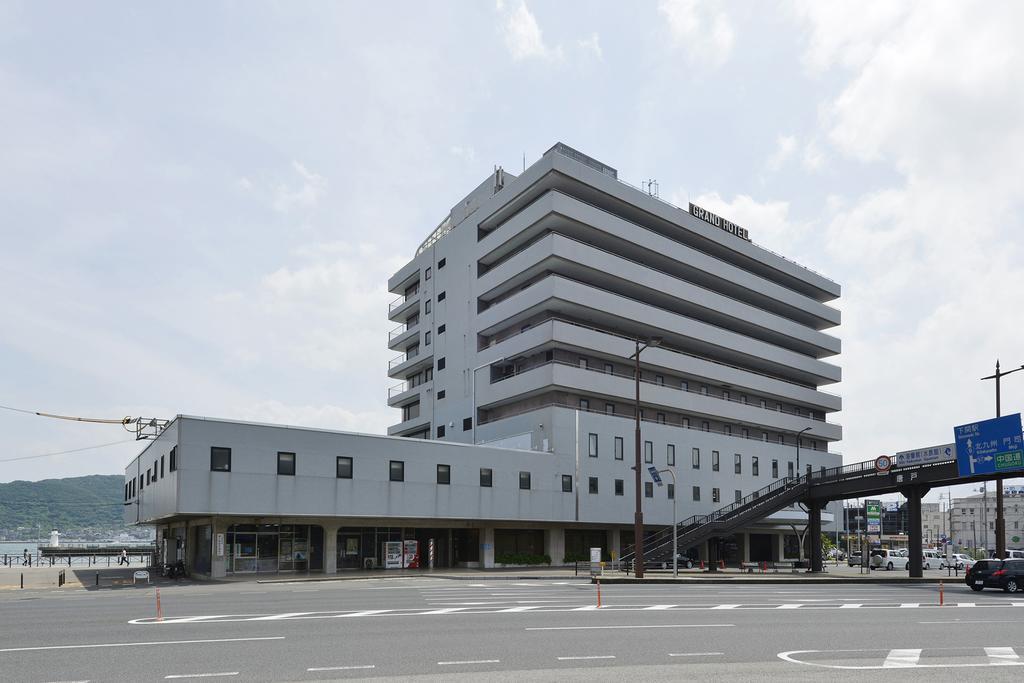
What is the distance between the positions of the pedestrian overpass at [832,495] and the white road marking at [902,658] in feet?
107

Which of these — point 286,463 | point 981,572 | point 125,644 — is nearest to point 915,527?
point 981,572

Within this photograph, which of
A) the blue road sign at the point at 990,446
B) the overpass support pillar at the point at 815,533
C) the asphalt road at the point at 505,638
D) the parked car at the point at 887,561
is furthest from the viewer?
the parked car at the point at 887,561

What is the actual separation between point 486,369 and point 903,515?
12536 centimetres

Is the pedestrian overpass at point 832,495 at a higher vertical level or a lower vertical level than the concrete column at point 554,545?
higher

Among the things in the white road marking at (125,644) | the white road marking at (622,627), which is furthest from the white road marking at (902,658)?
the white road marking at (125,644)

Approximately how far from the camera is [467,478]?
53.6 metres

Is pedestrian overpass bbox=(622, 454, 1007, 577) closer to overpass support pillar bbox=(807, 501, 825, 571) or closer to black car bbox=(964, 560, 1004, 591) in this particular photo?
overpass support pillar bbox=(807, 501, 825, 571)

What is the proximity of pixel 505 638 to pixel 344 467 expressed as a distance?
33.0m

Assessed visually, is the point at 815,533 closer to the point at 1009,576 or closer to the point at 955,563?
the point at 1009,576

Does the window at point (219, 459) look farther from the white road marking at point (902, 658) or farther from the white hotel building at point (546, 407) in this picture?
the white road marking at point (902, 658)

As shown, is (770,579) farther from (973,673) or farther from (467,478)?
(973,673)

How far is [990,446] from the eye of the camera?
42469 millimetres

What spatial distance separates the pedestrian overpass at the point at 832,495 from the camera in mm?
46344

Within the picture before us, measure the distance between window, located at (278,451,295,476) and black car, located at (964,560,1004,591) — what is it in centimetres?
3320
